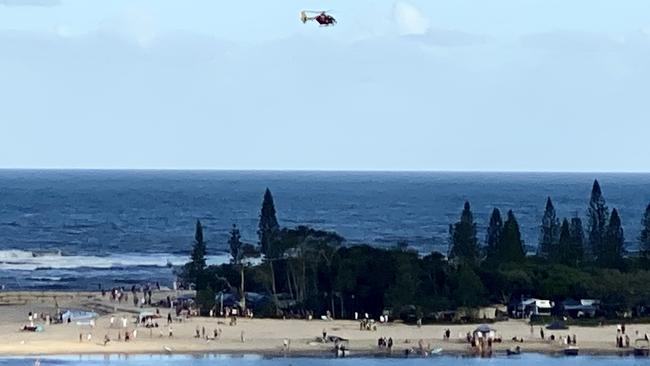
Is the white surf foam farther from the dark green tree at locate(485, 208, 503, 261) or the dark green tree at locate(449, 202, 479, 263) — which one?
the dark green tree at locate(449, 202, 479, 263)

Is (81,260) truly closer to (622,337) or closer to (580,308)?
(580,308)

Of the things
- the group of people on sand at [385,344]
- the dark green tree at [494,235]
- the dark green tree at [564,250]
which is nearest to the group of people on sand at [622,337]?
the group of people on sand at [385,344]

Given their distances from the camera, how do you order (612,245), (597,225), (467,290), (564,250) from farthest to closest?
(597,225)
(564,250)
(612,245)
(467,290)

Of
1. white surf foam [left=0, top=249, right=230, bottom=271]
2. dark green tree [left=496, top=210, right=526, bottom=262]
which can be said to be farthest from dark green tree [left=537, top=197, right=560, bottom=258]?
white surf foam [left=0, top=249, right=230, bottom=271]

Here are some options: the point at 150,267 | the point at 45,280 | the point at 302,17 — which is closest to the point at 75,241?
the point at 150,267

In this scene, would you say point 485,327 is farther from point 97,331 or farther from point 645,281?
point 97,331

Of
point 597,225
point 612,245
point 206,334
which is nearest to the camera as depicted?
point 206,334

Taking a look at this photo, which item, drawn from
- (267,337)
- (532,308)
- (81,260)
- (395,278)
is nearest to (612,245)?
(532,308)
